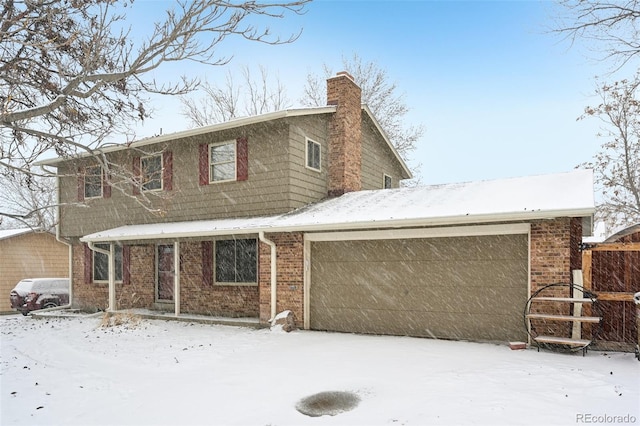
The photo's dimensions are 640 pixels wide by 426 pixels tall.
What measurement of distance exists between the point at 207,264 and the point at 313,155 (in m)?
4.24

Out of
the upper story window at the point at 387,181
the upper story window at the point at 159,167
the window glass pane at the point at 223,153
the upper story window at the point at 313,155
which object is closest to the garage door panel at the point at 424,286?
the upper story window at the point at 313,155

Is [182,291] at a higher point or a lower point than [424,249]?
lower

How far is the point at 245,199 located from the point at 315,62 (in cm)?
1555

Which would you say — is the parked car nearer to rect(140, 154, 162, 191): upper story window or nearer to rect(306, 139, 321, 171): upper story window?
rect(140, 154, 162, 191): upper story window

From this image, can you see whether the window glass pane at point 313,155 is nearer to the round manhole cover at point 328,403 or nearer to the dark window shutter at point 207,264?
the dark window shutter at point 207,264

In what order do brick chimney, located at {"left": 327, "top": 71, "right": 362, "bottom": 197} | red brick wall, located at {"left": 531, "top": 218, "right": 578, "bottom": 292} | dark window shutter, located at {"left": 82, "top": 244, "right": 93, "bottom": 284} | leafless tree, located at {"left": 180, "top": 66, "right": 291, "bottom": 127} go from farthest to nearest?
1. leafless tree, located at {"left": 180, "top": 66, "right": 291, "bottom": 127}
2. dark window shutter, located at {"left": 82, "top": 244, "right": 93, "bottom": 284}
3. brick chimney, located at {"left": 327, "top": 71, "right": 362, "bottom": 197}
4. red brick wall, located at {"left": 531, "top": 218, "right": 578, "bottom": 292}

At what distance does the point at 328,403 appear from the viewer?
5453 millimetres

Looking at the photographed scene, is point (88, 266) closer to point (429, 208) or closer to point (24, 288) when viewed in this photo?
point (24, 288)

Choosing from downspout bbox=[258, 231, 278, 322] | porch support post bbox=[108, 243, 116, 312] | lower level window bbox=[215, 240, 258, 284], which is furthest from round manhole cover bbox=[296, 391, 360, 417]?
porch support post bbox=[108, 243, 116, 312]

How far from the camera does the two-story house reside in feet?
28.0

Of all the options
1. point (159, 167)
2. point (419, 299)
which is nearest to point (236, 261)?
point (159, 167)

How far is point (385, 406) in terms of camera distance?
17.1 feet

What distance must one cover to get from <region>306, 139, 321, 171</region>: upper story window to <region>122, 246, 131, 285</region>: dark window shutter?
6.58m

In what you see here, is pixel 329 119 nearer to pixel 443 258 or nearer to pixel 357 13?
pixel 357 13
